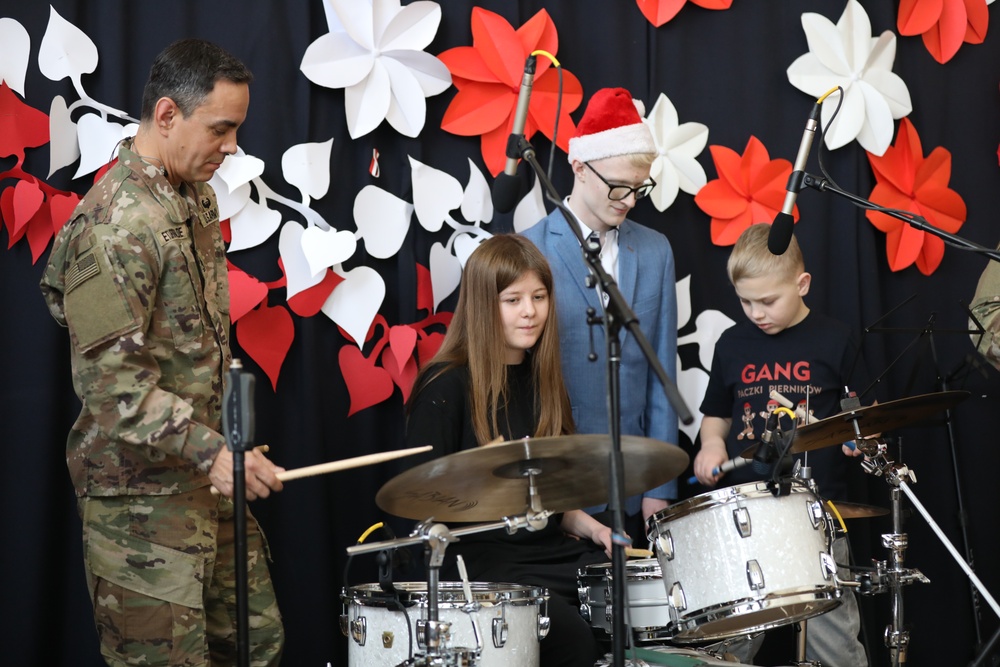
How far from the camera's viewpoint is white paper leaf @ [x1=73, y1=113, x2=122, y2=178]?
2.89 metres

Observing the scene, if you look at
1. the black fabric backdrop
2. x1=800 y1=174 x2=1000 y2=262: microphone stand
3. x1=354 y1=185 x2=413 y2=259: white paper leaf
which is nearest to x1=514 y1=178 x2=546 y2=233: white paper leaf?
the black fabric backdrop

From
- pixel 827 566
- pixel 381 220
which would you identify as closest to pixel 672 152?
pixel 381 220

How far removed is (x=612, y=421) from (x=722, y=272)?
179cm

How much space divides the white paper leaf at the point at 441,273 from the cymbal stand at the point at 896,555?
1283mm

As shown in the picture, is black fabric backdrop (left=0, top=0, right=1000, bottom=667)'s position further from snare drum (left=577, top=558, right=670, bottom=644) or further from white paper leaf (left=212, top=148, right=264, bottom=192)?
snare drum (left=577, top=558, right=670, bottom=644)

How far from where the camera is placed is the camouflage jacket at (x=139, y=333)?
7.00 feet

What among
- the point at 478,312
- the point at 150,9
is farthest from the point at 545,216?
the point at 150,9

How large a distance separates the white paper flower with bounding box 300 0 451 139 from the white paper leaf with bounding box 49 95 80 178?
67 cm

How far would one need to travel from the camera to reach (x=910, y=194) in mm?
3705

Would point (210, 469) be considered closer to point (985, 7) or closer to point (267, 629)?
point (267, 629)

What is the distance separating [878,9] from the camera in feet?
12.1

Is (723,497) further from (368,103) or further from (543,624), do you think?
(368,103)

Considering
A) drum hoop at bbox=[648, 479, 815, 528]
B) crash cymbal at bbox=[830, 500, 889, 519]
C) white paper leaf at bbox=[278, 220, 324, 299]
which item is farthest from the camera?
white paper leaf at bbox=[278, 220, 324, 299]

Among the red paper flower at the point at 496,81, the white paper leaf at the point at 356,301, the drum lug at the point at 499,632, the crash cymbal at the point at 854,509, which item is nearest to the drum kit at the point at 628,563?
the drum lug at the point at 499,632
